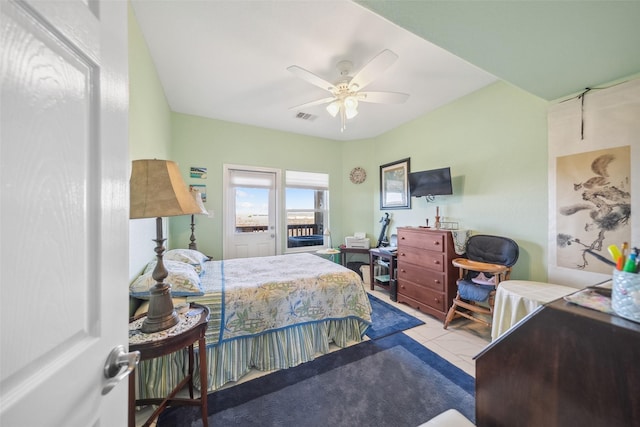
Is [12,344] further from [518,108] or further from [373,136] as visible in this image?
[373,136]

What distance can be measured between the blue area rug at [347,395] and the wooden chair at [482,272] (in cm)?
69

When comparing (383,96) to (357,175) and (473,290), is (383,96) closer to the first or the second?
(473,290)

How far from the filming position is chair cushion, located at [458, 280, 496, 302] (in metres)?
2.19

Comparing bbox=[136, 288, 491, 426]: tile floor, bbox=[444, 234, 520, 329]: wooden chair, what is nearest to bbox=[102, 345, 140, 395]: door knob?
bbox=[136, 288, 491, 426]: tile floor

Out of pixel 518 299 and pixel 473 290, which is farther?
pixel 473 290

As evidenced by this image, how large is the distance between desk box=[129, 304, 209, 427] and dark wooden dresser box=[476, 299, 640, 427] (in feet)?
4.69

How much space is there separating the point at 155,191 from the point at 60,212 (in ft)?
2.53

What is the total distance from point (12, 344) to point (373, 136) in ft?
15.4

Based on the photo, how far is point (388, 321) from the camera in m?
2.66

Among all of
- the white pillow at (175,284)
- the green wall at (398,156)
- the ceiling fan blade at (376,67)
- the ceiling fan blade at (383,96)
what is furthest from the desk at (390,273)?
the white pillow at (175,284)

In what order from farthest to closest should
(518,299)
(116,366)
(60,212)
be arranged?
(518,299)
(116,366)
(60,212)

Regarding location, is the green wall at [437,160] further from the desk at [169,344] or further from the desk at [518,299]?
the desk at [169,344]

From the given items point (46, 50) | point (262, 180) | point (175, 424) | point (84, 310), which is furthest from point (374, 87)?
point (175, 424)

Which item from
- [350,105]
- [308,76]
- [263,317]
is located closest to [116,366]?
[263,317]
